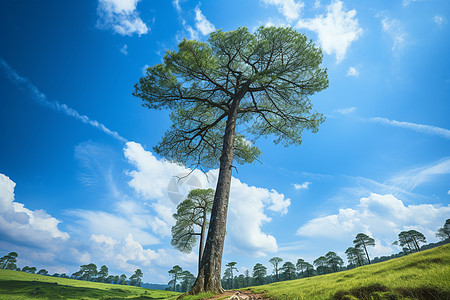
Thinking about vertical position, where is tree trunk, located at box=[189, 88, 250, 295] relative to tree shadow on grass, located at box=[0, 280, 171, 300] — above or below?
above

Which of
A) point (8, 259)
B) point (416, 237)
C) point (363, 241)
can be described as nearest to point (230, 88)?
point (363, 241)

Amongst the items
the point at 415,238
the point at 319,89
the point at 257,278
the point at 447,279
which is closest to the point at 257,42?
the point at 319,89

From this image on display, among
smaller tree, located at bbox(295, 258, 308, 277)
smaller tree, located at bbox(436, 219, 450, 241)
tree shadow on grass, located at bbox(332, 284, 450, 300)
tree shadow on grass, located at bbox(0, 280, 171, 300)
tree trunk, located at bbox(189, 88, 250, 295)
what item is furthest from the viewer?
→ smaller tree, located at bbox(295, 258, 308, 277)

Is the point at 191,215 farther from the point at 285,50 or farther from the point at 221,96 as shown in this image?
the point at 285,50

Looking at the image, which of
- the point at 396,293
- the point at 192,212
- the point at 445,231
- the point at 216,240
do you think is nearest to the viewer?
the point at 396,293

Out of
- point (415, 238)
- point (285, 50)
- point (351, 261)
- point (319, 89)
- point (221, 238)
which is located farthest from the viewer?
point (351, 261)

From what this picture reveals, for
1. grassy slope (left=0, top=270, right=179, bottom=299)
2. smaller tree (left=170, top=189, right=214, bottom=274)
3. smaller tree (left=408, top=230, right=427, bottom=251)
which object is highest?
smaller tree (left=408, top=230, right=427, bottom=251)

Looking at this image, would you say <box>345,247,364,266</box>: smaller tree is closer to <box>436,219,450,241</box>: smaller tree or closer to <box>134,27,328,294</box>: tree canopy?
<box>436,219,450,241</box>: smaller tree

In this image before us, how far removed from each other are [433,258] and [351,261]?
76.9 m

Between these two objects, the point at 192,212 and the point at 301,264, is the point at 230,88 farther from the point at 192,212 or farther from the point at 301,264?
the point at 301,264

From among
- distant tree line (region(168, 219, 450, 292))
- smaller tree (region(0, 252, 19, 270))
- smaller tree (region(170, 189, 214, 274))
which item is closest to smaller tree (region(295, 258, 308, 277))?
distant tree line (region(168, 219, 450, 292))

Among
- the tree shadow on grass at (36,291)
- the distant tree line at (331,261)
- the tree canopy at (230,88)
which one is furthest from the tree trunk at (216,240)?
the distant tree line at (331,261)

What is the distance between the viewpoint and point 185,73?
8.48 m

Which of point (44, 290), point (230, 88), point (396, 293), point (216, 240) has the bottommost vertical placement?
point (44, 290)
